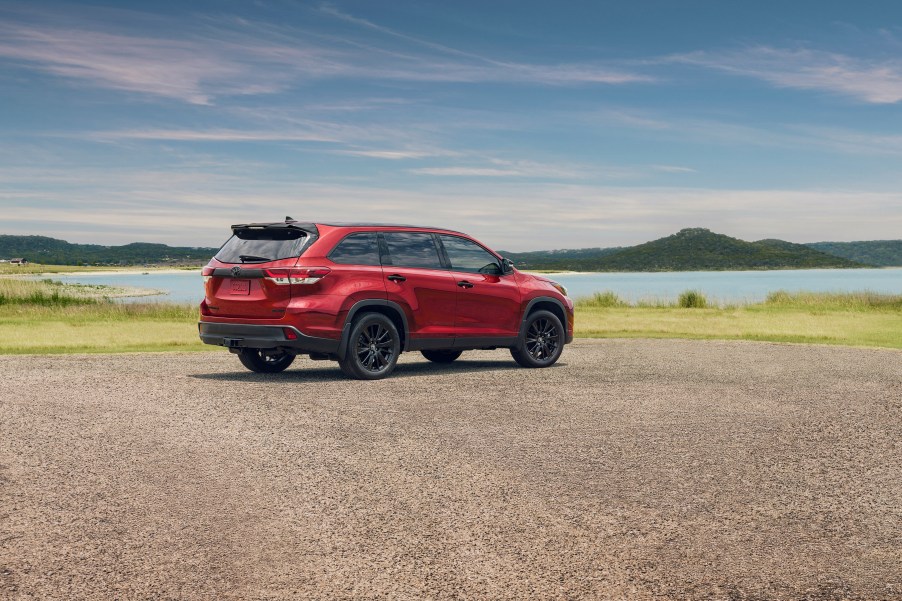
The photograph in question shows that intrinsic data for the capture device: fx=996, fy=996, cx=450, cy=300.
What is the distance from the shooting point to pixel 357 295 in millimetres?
12344

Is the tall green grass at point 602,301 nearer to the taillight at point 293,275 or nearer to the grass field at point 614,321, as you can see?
the grass field at point 614,321

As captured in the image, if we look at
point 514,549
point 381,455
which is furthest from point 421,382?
point 514,549

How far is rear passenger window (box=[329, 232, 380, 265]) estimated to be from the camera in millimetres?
12374

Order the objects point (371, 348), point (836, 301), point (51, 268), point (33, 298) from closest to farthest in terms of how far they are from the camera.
→ point (371, 348), point (33, 298), point (836, 301), point (51, 268)

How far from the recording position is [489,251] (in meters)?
14.2

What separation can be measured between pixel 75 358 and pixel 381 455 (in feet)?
31.6

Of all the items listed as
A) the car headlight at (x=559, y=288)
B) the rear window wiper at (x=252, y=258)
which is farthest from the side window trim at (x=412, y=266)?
the car headlight at (x=559, y=288)

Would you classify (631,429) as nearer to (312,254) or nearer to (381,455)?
(381,455)

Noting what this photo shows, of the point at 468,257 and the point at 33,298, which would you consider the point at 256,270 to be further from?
the point at 33,298

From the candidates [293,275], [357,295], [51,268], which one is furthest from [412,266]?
[51,268]

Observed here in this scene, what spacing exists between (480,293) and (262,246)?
3.14m

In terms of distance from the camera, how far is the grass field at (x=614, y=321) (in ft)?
72.6

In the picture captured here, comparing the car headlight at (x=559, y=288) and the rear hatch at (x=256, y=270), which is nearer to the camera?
the rear hatch at (x=256, y=270)

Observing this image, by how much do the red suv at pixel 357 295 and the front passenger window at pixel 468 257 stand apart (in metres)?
0.02
